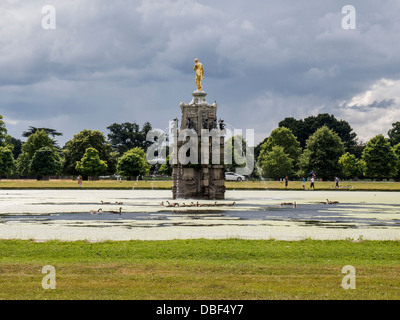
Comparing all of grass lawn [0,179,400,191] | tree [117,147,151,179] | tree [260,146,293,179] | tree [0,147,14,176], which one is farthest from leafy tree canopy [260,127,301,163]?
tree [0,147,14,176]

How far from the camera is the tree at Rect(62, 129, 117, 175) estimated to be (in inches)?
4956

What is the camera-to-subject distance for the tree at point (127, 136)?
15588cm

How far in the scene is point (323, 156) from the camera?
11162cm

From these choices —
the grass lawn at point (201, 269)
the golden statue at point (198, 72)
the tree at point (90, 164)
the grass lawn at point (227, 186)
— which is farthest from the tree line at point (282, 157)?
the grass lawn at point (201, 269)

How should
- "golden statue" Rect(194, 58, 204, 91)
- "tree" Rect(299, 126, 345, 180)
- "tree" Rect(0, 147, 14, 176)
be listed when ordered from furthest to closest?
"tree" Rect(0, 147, 14, 176)
"tree" Rect(299, 126, 345, 180)
"golden statue" Rect(194, 58, 204, 91)

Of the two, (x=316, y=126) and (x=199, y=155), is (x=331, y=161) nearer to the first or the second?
(x=316, y=126)

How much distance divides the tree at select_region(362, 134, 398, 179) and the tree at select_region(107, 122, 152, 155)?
234 ft

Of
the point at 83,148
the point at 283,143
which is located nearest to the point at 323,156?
the point at 283,143

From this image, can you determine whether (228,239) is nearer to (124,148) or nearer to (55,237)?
(55,237)

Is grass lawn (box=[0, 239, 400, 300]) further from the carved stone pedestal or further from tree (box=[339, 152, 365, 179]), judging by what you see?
tree (box=[339, 152, 365, 179])

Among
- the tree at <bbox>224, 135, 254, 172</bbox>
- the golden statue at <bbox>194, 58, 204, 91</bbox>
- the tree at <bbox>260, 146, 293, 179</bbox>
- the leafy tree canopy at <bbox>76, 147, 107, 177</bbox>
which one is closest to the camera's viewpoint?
the golden statue at <bbox>194, 58, 204, 91</bbox>

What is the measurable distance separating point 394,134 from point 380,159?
46.2 meters
